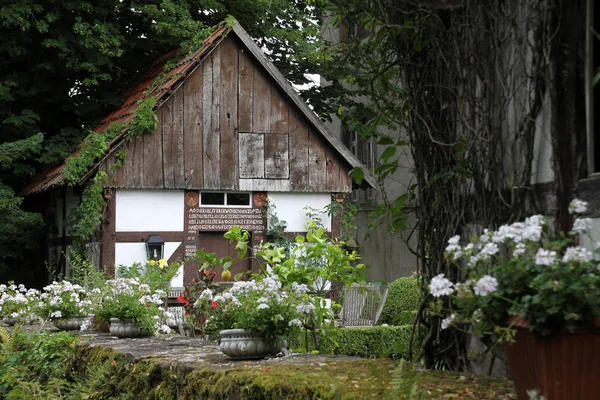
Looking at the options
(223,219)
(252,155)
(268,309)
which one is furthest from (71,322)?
(252,155)

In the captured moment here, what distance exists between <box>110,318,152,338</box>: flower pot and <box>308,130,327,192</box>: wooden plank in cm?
980

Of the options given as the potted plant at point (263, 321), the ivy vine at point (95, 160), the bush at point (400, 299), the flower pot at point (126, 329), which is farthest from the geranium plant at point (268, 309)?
the ivy vine at point (95, 160)

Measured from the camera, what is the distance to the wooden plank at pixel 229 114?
1652 centimetres

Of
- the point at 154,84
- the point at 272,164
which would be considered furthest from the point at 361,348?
the point at 154,84

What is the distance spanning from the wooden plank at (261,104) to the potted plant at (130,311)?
30.0ft

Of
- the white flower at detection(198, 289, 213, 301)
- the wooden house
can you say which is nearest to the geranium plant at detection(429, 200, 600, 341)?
the white flower at detection(198, 289, 213, 301)

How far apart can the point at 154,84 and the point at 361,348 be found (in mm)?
7133

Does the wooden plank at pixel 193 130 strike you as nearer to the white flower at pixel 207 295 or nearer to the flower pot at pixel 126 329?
the flower pot at pixel 126 329

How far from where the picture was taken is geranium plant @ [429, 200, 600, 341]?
9.46 ft

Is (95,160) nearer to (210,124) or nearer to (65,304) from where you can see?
(210,124)

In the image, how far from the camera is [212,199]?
1664cm

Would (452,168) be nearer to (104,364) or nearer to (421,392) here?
(421,392)

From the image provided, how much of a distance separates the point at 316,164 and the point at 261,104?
1.69 metres

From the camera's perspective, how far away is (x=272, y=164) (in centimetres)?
1705
